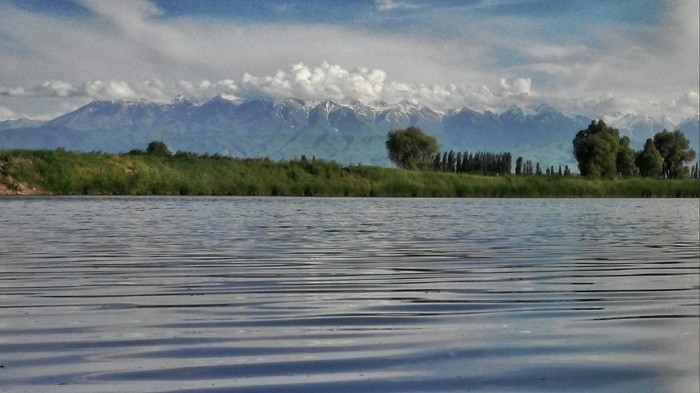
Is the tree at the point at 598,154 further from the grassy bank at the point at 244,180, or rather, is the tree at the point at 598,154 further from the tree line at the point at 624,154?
the grassy bank at the point at 244,180

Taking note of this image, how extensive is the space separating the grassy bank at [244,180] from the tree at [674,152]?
212ft

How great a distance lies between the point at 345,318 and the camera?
31.4 ft

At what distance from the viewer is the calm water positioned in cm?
677

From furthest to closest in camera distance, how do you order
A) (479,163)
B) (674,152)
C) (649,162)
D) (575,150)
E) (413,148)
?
(479,163)
(674,152)
(413,148)
(649,162)
(575,150)

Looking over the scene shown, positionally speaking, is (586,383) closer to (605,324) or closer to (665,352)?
(665,352)

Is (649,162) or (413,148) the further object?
(413,148)

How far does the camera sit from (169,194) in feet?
249

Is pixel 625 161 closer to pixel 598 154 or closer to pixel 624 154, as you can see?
pixel 624 154

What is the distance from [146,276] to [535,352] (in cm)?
761

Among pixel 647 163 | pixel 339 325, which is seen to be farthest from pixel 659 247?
pixel 647 163

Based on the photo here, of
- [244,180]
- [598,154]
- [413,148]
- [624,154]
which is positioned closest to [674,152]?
[624,154]

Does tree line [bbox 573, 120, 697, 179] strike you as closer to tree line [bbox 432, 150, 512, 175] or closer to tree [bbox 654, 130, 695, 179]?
tree [bbox 654, 130, 695, 179]

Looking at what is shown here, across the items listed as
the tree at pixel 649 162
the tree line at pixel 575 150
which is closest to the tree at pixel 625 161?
the tree line at pixel 575 150

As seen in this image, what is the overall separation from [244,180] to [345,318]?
7061cm
